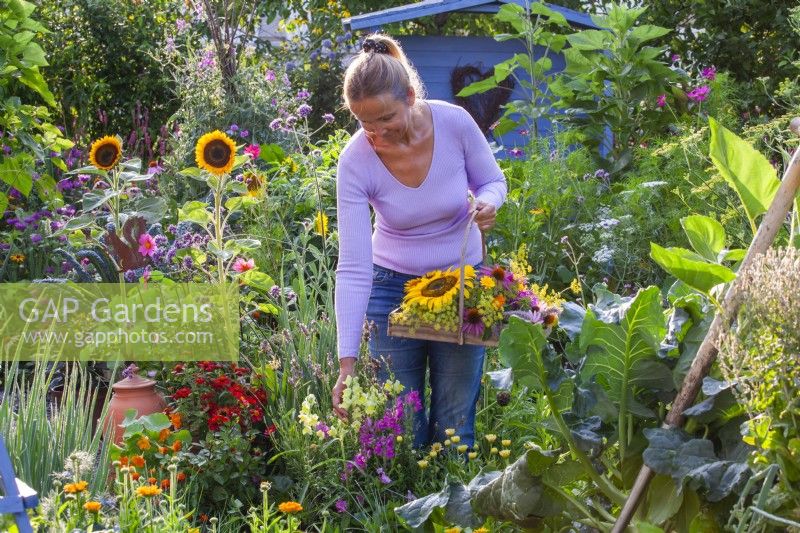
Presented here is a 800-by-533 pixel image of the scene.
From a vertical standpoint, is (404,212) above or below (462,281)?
above

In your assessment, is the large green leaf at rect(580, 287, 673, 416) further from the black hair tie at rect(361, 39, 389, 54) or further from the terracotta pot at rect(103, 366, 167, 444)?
the terracotta pot at rect(103, 366, 167, 444)

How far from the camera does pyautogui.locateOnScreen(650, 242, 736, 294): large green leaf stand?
1886 mm

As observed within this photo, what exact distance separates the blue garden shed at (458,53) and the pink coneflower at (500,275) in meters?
4.81

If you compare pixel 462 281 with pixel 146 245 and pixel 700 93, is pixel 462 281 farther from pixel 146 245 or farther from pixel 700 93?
pixel 700 93

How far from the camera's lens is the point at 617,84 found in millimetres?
5707

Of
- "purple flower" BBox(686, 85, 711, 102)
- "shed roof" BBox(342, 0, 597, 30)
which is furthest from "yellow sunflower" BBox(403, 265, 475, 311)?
"shed roof" BBox(342, 0, 597, 30)

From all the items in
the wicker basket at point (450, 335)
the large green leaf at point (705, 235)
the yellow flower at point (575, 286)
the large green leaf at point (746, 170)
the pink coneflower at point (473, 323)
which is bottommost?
the yellow flower at point (575, 286)

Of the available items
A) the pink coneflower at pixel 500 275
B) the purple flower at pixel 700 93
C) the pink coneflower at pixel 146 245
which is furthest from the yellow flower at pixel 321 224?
the purple flower at pixel 700 93

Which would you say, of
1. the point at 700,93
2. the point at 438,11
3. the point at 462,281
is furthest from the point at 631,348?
the point at 438,11

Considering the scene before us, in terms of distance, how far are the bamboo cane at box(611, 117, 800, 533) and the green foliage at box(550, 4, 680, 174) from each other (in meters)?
3.86

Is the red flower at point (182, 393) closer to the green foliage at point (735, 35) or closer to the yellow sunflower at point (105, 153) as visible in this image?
the yellow sunflower at point (105, 153)

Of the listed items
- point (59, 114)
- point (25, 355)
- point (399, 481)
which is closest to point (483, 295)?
point (399, 481)

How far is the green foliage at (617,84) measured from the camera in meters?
5.64

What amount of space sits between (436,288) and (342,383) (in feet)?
1.36
